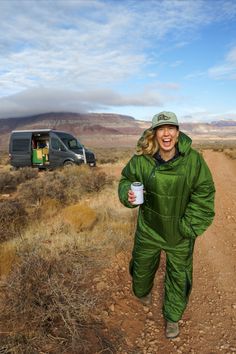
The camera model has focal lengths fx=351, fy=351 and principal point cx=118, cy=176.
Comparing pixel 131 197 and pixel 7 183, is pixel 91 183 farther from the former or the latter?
pixel 131 197

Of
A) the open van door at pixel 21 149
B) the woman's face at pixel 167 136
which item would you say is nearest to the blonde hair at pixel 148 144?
the woman's face at pixel 167 136

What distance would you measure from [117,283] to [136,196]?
68.8 inches

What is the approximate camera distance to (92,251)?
200 inches

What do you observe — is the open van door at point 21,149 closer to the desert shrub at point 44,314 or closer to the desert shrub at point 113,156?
the desert shrub at point 113,156

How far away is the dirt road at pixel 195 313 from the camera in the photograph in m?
3.23

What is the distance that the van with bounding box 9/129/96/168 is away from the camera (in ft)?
56.3

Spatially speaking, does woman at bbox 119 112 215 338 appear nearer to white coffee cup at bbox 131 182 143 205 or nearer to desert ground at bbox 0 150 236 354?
white coffee cup at bbox 131 182 143 205

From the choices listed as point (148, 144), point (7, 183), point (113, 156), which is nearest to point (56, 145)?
point (7, 183)

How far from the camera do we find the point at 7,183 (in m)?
13.2

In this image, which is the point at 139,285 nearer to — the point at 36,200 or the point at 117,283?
the point at 117,283

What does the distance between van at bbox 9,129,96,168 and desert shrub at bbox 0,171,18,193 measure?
3.68m

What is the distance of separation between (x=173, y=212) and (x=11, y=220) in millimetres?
4702

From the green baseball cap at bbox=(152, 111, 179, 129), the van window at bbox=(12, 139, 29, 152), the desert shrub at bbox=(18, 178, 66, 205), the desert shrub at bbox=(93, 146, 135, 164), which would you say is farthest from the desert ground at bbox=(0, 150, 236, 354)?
the desert shrub at bbox=(93, 146, 135, 164)

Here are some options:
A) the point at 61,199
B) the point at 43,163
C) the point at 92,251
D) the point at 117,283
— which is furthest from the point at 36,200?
the point at 43,163
